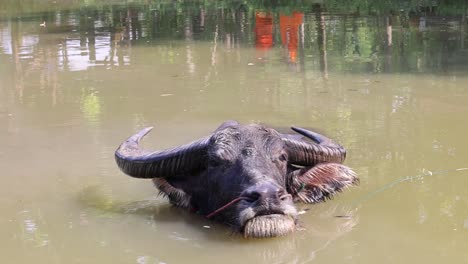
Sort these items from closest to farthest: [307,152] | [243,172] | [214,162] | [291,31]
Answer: [243,172] → [214,162] → [307,152] → [291,31]

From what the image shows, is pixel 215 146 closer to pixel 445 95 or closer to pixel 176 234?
pixel 176 234

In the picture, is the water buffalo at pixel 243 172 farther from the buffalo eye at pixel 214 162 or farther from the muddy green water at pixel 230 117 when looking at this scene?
the muddy green water at pixel 230 117

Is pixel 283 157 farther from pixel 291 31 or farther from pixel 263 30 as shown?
pixel 263 30

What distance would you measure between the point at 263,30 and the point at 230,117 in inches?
284

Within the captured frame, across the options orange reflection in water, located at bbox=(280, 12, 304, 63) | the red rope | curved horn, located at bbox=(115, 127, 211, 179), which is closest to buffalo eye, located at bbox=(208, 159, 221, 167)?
curved horn, located at bbox=(115, 127, 211, 179)

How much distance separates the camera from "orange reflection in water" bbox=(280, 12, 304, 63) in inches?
445

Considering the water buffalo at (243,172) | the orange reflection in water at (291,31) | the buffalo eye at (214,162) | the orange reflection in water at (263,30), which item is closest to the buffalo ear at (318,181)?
the water buffalo at (243,172)

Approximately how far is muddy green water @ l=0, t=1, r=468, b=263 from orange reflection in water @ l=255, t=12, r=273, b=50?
0.12 metres

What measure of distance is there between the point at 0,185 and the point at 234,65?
5342 millimetres

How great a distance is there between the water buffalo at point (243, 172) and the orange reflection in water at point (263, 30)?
23.1 feet

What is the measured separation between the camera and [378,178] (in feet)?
17.6

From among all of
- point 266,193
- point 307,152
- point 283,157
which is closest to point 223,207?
point 266,193

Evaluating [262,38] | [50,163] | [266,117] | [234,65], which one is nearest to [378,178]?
[266,117]

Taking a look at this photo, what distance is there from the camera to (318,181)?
4832mm
